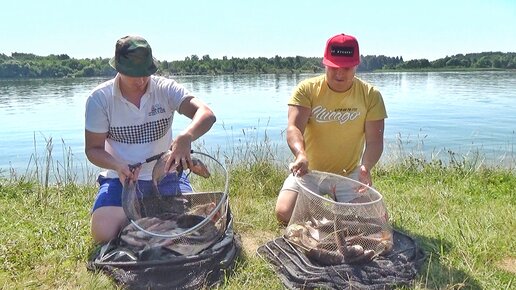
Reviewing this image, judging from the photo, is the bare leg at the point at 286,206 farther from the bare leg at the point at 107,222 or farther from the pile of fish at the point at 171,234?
the bare leg at the point at 107,222

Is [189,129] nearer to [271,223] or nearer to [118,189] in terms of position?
[118,189]

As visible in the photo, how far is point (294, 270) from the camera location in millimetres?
2900

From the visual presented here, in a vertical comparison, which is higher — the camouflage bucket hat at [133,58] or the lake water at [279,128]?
the camouflage bucket hat at [133,58]

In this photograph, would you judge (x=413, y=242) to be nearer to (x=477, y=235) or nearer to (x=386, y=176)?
(x=477, y=235)

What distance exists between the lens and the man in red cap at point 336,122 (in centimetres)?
370

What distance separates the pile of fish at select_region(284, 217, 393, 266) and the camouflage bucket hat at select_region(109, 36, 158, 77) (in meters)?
1.43

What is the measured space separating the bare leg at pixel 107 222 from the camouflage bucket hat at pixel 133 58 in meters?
0.93

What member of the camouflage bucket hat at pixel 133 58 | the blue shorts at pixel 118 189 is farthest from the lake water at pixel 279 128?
the camouflage bucket hat at pixel 133 58

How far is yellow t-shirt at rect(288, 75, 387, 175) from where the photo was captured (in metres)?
3.75

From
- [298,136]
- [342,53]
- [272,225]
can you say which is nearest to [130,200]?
[272,225]

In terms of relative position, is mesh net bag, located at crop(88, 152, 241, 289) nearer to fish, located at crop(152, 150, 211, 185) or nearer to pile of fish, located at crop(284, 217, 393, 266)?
fish, located at crop(152, 150, 211, 185)

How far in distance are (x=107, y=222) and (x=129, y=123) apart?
67 cm

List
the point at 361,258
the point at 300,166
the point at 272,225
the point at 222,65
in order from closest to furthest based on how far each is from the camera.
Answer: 1. the point at 361,258
2. the point at 300,166
3. the point at 272,225
4. the point at 222,65

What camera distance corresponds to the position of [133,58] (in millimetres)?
3195
